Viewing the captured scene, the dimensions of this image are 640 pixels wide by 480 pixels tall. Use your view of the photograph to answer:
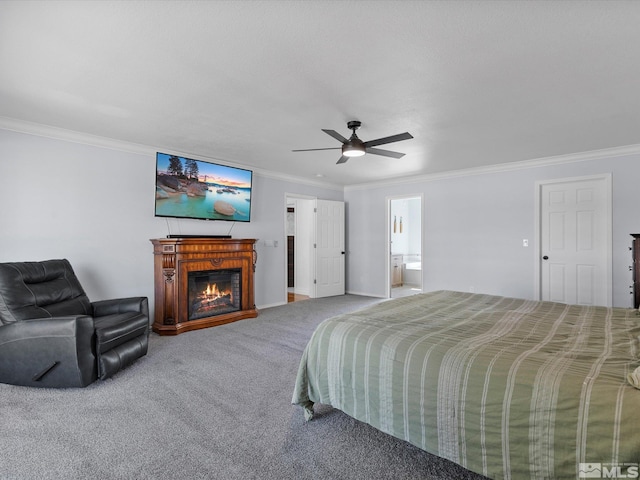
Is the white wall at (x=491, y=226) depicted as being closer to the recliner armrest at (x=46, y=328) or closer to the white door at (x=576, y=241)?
the white door at (x=576, y=241)

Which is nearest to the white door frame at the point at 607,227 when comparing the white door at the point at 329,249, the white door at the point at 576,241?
the white door at the point at 576,241

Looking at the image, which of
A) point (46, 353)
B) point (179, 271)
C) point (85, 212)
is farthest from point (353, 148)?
point (85, 212)

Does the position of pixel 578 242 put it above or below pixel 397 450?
above

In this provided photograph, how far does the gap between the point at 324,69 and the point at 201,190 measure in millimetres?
3081

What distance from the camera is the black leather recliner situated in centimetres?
261

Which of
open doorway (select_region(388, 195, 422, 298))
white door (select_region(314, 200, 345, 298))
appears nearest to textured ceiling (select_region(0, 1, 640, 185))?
white door (select_region(314, 200, 345, 298))

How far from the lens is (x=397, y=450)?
6.24ft

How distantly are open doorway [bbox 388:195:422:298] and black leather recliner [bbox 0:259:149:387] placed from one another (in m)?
6.37

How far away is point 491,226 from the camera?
18.1 feet

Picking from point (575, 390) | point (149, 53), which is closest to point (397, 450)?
point (575, 390)

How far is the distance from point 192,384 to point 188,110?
2.51 meters

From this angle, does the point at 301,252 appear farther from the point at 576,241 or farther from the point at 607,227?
the point at 607,227

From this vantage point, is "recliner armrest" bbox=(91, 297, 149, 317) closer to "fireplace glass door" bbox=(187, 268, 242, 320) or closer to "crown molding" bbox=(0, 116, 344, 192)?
"fireplace glass door" bbox=(187, 268, 242, 320)

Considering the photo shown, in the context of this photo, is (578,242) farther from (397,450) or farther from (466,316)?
(397,450)
